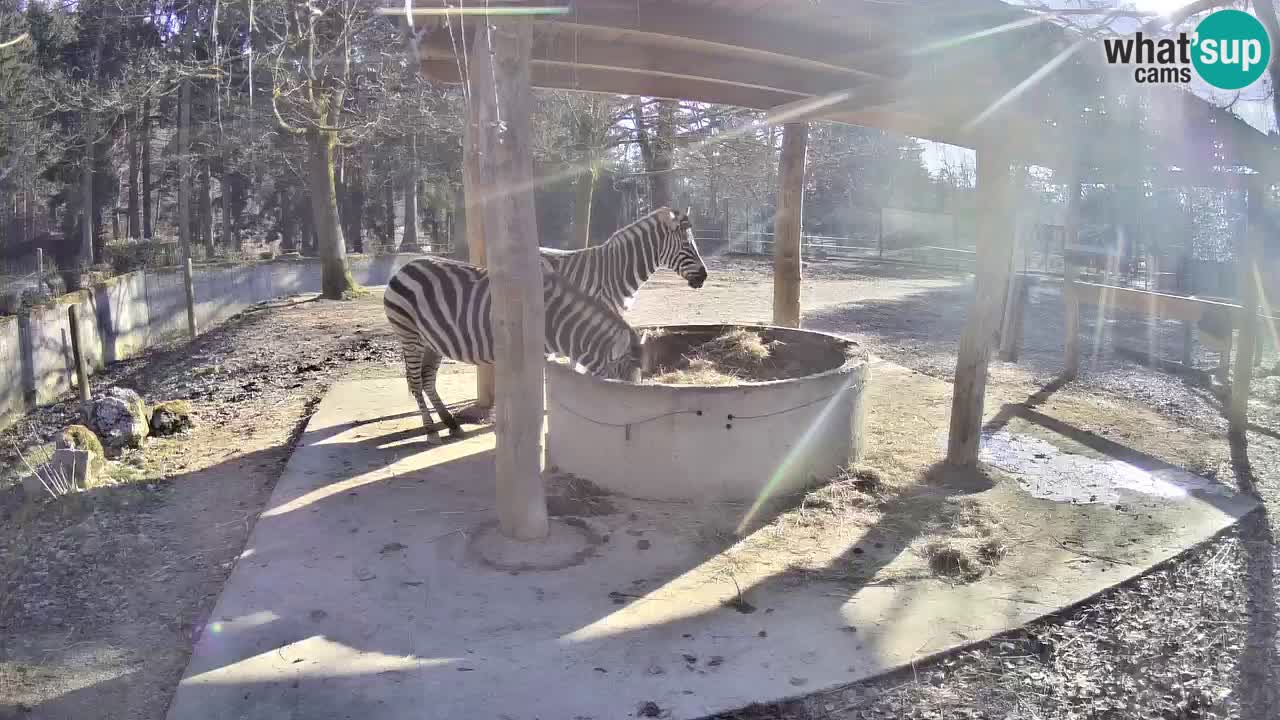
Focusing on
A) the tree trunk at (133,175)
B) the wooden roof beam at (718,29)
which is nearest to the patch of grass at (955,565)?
the wooden roof beam at (718,29)

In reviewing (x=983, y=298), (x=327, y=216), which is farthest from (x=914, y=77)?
(x=327, y=216)

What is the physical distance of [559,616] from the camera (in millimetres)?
4113

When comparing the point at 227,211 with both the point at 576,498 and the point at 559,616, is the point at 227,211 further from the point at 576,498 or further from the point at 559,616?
the point at 559,616

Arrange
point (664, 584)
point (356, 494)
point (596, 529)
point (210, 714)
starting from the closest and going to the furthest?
point (210, 714) < point (664, 584) < point (596, 529) < point (356, 494)

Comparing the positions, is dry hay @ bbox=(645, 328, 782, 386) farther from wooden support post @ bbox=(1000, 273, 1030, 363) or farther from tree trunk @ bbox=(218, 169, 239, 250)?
tree trunk @ bbox=(218, 169, 239, 250)

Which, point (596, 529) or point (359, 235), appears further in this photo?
point (359, 235)

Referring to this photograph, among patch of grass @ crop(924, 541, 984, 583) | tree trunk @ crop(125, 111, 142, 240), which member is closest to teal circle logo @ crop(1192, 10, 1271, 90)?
patch of grass @ crop(924, 541, 984, 583)

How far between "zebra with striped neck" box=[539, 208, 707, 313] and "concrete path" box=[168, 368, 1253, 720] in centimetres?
324

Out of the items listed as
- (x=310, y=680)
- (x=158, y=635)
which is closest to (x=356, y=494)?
(x=158, y=635)

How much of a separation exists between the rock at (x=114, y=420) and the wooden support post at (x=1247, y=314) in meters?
9.12

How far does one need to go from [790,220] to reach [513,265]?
4821 mm

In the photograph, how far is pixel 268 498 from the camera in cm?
593

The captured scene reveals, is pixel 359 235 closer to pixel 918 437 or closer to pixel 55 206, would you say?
pixel 55 206

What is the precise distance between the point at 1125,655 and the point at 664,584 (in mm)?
2137
